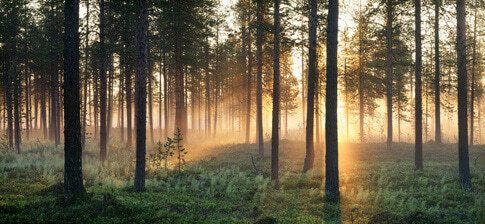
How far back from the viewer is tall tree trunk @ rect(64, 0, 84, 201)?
7.37m

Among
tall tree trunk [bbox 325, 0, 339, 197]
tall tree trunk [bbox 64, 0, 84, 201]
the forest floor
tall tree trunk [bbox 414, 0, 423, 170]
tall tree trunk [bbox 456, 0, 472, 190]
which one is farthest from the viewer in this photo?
tall tree trunk [bbox 414, 0, 423, 170]

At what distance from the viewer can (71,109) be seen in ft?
24.3

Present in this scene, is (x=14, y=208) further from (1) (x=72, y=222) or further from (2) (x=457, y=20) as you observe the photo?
(2) (x=457, y=20)

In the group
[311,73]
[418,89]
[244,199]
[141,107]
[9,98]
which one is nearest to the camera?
[244,199]

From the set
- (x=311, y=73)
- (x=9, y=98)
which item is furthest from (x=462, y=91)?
(x=9, y=98)

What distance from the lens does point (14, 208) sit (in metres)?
6.15

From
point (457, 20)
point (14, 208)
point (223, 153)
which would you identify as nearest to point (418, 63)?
point (457, 20)

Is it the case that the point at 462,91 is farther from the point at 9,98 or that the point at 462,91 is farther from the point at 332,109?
the point at 9,98

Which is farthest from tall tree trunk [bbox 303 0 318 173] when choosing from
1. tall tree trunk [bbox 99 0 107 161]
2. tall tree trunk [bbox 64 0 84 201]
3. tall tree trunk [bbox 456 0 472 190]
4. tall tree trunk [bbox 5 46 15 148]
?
tall tree trunk [bbox 5 46 15 148]

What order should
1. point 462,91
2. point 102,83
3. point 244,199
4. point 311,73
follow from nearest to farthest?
point 244,199 → point 462,91 → point 311,73 → point 102,83

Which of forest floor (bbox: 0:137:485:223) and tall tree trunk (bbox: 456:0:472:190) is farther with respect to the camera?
tall tree trunk (bbox: 456:0:472:190)

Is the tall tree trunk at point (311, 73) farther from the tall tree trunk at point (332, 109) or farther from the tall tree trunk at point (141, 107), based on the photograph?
the tall tree trunk at point (141, 107)

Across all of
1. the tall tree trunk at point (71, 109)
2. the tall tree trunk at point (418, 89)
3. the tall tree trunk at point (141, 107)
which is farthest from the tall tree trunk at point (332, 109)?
the tall tree trunk at point (71, 109)

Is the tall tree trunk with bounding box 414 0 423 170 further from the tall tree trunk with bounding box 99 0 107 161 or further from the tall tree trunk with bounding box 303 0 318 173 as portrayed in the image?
the tall tree trunk with bounding box 99 0 107 161
